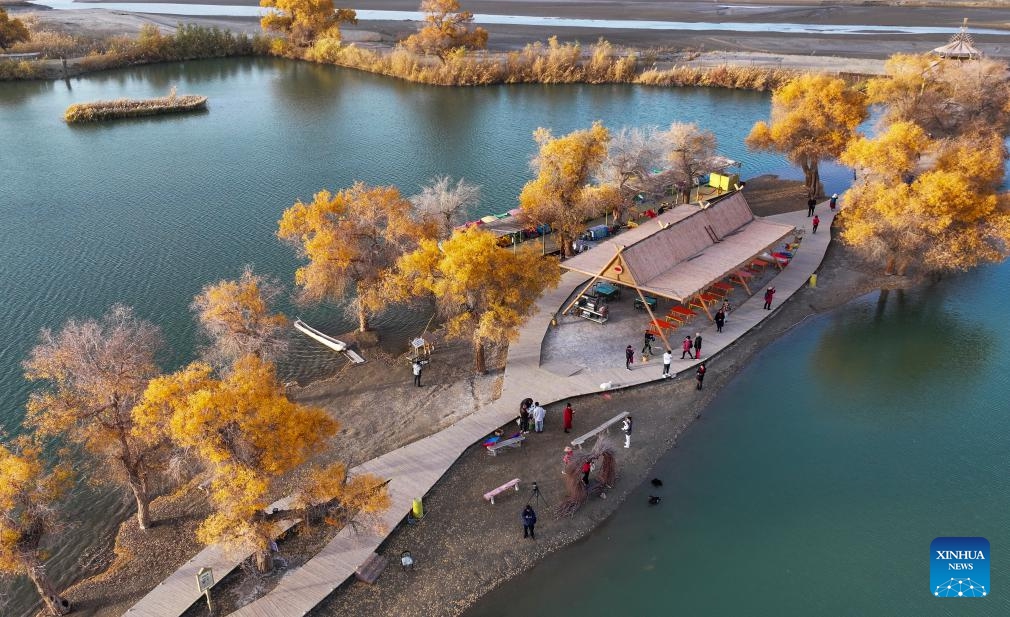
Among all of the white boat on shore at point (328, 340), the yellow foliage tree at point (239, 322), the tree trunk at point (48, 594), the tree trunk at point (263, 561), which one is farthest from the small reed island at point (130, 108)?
the tree trunk at point (263, 561)

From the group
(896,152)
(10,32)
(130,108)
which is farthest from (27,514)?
(10,32)

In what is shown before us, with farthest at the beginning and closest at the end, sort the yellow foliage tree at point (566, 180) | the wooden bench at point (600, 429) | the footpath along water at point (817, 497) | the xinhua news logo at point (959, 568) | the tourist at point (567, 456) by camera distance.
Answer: the yellow foliage tree at point (566, 180) < the wooden bench at point (600, 429) < the tourist at point (567, 456) < the xinhua news logo at point (959, 568) < the footpath along water at point (817, 497)

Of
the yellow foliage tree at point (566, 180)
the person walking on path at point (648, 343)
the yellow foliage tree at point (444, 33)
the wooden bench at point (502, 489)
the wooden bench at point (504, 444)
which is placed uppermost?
the yellow foliage tree at point (444, 33)

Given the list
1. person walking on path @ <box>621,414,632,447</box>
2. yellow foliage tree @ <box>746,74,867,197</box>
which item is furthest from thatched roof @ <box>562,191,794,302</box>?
yellow foliage tree @ <box>746,74,867,197</box>

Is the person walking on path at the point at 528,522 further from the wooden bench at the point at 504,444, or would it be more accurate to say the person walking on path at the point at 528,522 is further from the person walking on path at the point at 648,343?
the person walking on path at the point at 648,343

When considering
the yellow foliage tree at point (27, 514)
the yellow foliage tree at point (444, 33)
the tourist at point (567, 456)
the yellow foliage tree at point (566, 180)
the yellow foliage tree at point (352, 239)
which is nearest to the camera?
the yellow foliage tree at point (27, 514)

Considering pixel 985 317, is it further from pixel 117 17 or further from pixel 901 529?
pixel 117 17

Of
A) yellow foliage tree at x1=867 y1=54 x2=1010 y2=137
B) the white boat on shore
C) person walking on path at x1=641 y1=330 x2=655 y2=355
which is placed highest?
yellow foliage tree at x1=867 y1=54 x2=1010 y2=137

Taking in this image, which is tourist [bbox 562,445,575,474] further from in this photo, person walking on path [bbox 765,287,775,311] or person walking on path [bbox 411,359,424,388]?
person walking on path [bbox 765,287,775,311]
